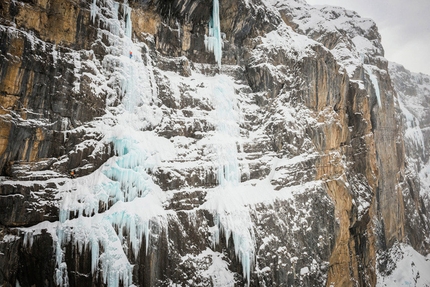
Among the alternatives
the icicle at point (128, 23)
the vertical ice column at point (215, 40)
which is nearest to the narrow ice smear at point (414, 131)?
the vertical ice column at point (215, 40)

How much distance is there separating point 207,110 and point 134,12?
29.6ft

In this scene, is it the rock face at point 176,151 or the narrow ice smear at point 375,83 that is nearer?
the rock face at point 176,151

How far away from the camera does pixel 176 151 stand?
60.5ft

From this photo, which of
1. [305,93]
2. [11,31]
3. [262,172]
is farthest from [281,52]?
[11,31]

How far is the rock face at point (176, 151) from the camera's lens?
13.6 m

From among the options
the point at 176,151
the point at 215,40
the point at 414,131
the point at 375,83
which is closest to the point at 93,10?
the point at 215,40

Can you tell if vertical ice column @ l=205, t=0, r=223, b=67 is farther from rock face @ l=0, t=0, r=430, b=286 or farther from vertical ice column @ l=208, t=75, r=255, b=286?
vertical ice column @ l=208, t=75, r=255, b=286

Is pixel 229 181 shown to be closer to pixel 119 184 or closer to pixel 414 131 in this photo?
pixel 119 184

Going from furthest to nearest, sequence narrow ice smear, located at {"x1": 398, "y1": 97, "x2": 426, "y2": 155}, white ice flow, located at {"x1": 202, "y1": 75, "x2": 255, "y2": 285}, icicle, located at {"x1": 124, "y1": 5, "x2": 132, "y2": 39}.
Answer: narrow ice smear, located at {"x1": 398, "y1": 97, "x2": 426, "y2": 155}
icicle, located at {"x1": 124, "y1": 5, "x2": 132, "y2": 39}
white ice flow, located at {"x1": 202, "y1": 75, "x2": 255, "y2": 285}

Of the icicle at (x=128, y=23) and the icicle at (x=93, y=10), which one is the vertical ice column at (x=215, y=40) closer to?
the icicle at (x=128, y=23)

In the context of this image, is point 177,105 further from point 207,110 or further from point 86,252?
point 86,252

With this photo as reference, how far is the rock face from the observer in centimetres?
1365

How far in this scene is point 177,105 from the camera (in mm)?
19609

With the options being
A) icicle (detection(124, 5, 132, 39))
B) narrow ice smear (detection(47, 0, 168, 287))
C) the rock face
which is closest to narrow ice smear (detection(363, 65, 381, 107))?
the rock face
